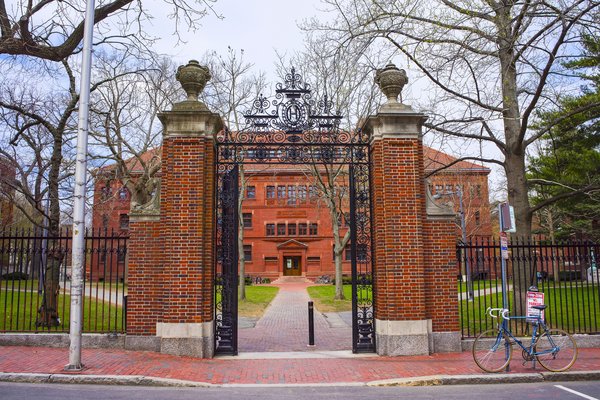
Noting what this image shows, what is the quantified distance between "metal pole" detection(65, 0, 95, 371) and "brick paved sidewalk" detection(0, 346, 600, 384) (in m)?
0.53

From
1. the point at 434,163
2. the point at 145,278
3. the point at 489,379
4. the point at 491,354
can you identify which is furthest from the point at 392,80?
the point at 434,163

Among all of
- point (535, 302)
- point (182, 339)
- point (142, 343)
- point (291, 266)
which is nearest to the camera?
point (535, 302)

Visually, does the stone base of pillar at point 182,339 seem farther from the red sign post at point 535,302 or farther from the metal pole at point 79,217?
the red sign post at point 535,302

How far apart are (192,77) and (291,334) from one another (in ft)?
25.9

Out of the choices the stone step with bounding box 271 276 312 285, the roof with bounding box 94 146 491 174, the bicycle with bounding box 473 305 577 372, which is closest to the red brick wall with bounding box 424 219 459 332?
the bicycle with bounding box 473 305 577 372

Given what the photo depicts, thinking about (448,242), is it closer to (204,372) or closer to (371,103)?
(204,372)

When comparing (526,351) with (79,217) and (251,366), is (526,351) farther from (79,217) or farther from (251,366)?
(79,217)

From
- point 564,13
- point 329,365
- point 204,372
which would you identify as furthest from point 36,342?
point 564,13

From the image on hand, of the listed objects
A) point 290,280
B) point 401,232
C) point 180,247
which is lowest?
point 290,280

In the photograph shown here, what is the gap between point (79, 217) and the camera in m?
8.54

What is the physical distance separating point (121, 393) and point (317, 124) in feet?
21.4

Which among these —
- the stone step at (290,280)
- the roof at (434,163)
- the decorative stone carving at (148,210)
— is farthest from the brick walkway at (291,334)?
the stone step at (290,280)

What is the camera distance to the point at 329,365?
353 inches

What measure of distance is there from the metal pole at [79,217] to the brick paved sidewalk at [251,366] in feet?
1.73
